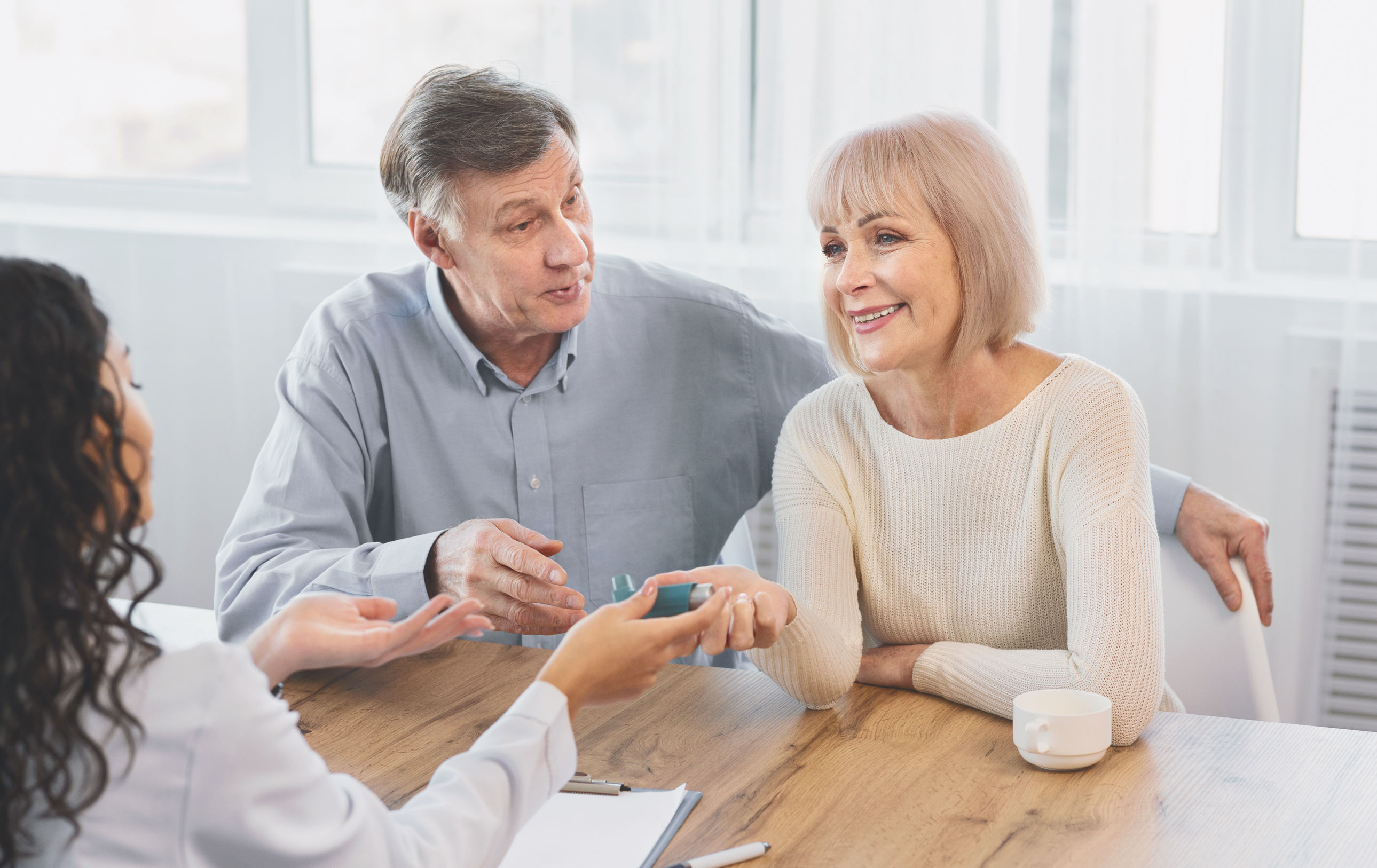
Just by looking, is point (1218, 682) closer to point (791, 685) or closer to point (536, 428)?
point (791, 685)

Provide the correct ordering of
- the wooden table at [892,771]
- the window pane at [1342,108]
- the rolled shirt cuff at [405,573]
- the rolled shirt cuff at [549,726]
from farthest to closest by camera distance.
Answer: the window pane at [1342,108]
the rolled shirt cuff at [405,573]
the wooden table at [892,771]
the rolled shirt cuff at [549,726]

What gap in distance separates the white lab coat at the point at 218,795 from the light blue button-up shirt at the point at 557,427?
2.74ft

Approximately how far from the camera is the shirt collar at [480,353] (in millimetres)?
1806

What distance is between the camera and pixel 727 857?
1049mm

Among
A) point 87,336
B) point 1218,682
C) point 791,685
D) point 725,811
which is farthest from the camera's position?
point 1218,682

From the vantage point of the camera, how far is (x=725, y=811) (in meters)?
1.14

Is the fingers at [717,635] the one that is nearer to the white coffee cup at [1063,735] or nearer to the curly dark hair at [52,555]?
the white coffee cup at [1063,735]

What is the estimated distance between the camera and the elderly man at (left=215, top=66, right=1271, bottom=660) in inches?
66.1

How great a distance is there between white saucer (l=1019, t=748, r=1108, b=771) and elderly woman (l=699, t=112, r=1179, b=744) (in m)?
0.19

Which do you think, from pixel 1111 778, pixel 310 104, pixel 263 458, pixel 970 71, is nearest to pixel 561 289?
pixel 263 458

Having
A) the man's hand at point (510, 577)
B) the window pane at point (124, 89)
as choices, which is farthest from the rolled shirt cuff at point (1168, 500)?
the window pane at point (124, 89)

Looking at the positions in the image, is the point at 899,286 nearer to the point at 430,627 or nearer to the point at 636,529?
the point at 636,529

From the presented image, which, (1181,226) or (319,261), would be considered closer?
(1181,226)

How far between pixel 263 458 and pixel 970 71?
1.64 m
